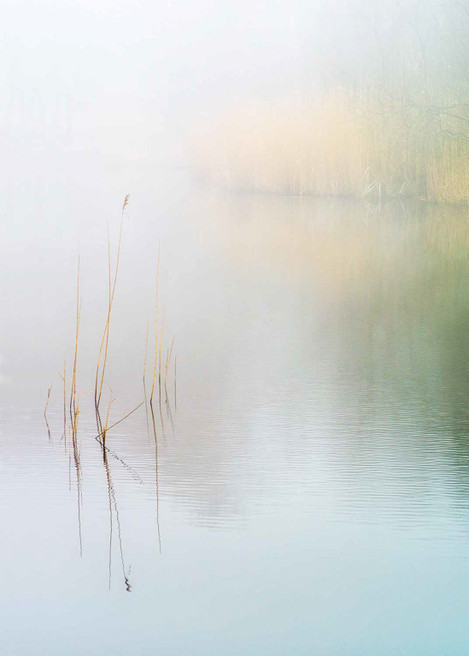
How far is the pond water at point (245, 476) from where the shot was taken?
7.10 ft

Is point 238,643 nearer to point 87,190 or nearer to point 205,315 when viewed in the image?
point 205,315

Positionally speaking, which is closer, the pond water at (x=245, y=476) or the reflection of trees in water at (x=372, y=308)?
the pond water at (x=245, y=476)

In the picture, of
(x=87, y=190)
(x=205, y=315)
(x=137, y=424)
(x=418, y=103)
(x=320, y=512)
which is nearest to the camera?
(x=320, y=512)

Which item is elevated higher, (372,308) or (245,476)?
(372,308)

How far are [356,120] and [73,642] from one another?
32.2 ft

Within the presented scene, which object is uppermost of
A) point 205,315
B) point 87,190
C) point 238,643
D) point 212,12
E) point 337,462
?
point 212,12

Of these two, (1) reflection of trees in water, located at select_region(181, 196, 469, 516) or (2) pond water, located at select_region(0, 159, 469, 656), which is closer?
(2) pond water, located at select_region(0, 159, 469, 656)

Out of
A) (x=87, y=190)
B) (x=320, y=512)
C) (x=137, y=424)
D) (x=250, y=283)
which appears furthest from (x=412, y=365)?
(x=87, y=190)

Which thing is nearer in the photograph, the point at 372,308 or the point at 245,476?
the point at 245,476

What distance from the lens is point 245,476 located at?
297 centimetres

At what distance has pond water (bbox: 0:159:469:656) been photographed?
2164mm

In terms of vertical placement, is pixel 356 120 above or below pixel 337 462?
above

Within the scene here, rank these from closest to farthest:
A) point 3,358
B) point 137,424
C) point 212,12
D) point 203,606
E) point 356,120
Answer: point 203,606, point 137,424, point 3,358, point 356,120, point 212,12

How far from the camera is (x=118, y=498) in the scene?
111 inches
